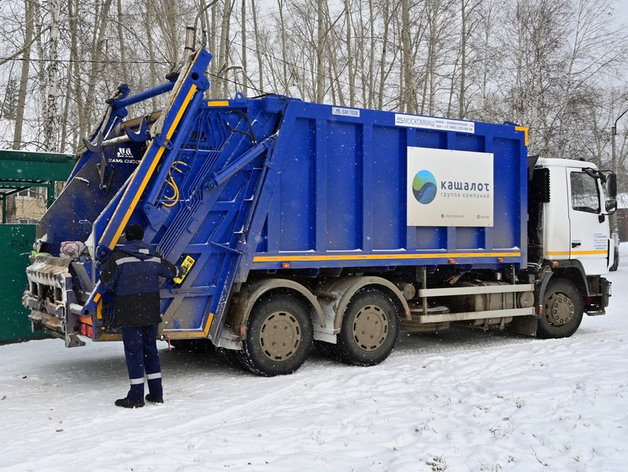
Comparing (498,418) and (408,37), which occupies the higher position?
(408,37)

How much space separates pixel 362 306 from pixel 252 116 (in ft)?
8.35

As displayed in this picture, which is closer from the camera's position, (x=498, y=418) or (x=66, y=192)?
(x=498, y=418)

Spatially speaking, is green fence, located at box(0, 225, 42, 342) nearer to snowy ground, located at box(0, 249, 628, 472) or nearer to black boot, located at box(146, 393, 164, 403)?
snowy ground, located at box(0, 249, 628, 472)

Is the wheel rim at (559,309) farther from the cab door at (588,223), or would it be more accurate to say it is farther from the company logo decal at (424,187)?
the company logo decal at (424,187)

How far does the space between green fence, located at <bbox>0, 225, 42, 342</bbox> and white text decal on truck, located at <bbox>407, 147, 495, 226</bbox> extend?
17.9 feet

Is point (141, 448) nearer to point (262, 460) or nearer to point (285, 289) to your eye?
point (262, 460)

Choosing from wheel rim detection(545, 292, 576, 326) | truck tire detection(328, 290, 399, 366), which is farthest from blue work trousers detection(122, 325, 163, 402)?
wheel rim detection(545, 292, 576, 326)

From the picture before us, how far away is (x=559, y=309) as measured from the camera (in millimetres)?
10047

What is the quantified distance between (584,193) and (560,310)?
5.85ft

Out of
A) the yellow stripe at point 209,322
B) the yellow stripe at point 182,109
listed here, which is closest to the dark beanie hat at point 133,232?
the yellow stripe at point 182,109

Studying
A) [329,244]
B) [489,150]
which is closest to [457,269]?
[489,150]

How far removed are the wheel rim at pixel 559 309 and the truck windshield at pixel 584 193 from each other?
1.34 metres

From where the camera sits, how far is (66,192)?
802cm

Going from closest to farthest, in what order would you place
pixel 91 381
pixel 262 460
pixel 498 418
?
pixel 262 460, pixel 498 418, pixel 91 381
